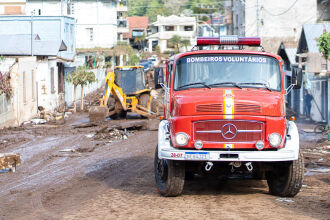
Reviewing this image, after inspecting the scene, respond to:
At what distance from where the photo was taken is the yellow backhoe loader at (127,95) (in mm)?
27547

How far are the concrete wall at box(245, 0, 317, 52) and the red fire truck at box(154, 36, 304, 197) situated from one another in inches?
2082

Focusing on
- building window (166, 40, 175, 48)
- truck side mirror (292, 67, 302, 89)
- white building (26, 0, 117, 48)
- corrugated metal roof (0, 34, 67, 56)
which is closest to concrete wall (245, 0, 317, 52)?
white building (26, 0, 117, 48)

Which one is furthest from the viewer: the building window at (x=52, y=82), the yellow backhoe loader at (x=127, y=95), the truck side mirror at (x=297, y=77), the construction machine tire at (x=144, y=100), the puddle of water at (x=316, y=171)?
the building window at (x=52, y=82)

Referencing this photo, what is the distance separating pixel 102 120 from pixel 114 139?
19.1ft

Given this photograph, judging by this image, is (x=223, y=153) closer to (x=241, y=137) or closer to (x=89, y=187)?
(x=241, y=137)

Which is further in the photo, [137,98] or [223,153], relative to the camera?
[137,98]

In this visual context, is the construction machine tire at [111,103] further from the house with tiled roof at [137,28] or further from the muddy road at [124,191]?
the house with tiled roof at [137,28]

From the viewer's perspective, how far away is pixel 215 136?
947 centimetres

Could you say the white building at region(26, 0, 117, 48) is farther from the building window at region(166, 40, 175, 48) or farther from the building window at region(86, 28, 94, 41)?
the building window at region(166, 40, 175, 48)

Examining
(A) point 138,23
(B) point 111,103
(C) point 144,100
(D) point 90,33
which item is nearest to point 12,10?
(D) point 90,33

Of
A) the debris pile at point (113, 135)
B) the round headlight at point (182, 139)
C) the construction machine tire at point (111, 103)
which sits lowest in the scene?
the debris pile at point (113, 135)

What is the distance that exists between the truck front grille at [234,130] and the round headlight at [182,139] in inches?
13.2

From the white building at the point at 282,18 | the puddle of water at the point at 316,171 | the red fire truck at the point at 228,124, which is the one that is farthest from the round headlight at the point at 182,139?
the white building at the point at 282,18

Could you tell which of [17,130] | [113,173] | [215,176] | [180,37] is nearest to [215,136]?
[215,176]
